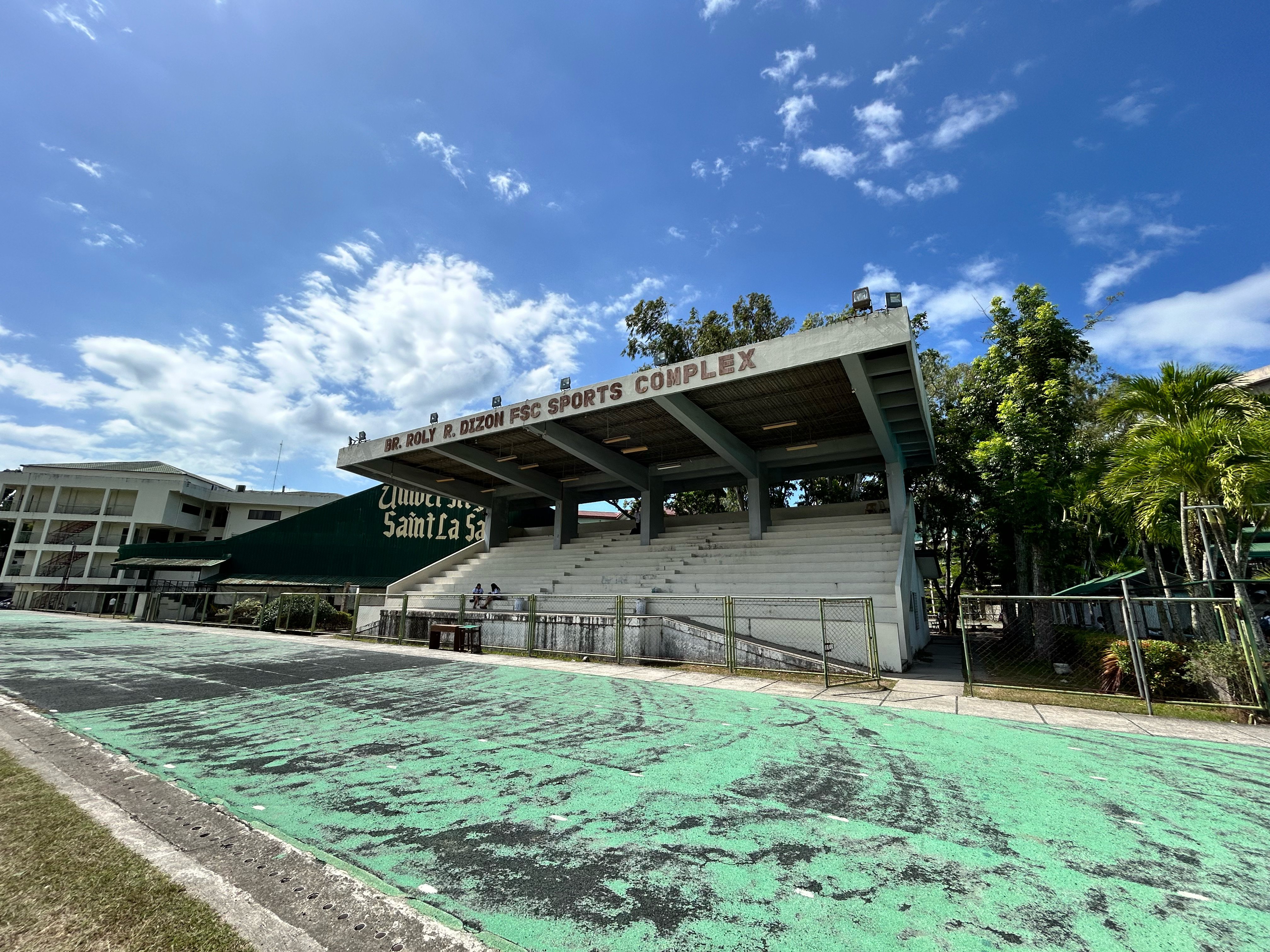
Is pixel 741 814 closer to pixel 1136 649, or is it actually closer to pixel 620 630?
pixel 1136 649

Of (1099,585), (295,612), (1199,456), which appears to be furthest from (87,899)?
(295,612)

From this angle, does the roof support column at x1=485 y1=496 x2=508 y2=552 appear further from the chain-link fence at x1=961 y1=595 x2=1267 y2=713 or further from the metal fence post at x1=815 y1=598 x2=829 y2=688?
the chain-link fence at x1=961 y1=595 x2=1267 y2=713

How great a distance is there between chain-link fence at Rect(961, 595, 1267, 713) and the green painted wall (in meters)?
24.1

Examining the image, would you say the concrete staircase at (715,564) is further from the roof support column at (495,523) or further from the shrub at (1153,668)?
the shrub at (1153,668)

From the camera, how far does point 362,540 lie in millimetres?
31516

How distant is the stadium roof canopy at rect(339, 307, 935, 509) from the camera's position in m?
12.7

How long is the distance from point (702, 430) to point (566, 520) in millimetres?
11231

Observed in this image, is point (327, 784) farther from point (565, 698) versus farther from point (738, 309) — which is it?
point (738, 309)

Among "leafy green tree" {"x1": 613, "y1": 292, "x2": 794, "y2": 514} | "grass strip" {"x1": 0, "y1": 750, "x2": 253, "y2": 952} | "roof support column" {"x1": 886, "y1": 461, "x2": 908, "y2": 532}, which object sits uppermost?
"leafy green tree" {"x1": 613, "y1": 292, "x2": 794, "y2": 514}

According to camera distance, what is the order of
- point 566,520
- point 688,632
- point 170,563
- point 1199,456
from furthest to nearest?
point 170,563 → point 566,520 → point 688,632 → point 1199,456

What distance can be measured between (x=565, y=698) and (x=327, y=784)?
417 cm

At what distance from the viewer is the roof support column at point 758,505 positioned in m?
19.1

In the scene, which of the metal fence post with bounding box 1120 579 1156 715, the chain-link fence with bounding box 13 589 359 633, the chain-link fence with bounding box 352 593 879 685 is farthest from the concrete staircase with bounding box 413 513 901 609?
the metal fence post with bounding box 1120 579 1156 715

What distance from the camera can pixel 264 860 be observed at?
3.02m
